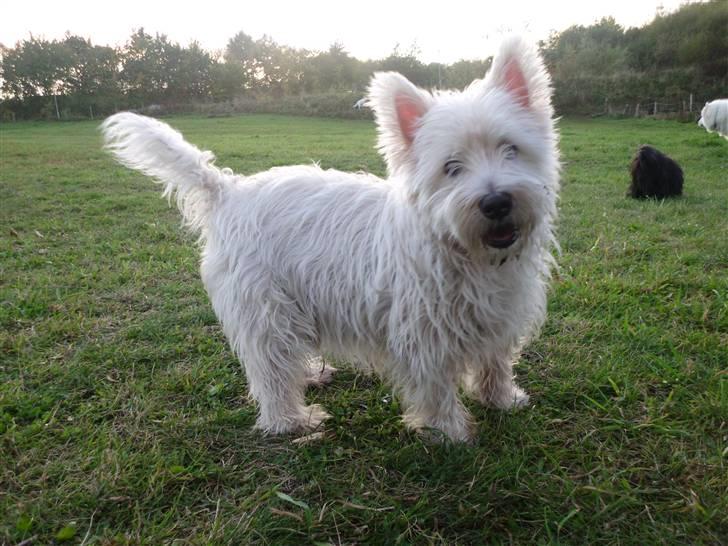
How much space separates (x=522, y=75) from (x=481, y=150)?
584mm

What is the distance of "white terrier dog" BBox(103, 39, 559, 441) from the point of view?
253 centimetres

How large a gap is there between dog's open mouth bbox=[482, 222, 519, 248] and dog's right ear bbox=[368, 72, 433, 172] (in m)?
0.63

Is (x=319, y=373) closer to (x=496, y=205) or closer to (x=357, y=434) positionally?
(x=357, y=434)

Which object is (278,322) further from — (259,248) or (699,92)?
(699,92)

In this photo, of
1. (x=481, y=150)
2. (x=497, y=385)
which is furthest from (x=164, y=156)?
(x=497, y=385)

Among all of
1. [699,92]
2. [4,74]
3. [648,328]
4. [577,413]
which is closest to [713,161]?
[648,328]

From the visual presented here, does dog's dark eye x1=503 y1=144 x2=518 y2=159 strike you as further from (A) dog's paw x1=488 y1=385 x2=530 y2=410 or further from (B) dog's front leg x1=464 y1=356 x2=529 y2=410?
(A) dog's paw x1=488 y1=385 x2=530 y2=410

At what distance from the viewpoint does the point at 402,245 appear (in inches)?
108

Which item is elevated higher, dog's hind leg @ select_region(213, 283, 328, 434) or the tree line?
the tree line

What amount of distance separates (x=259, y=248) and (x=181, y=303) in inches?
78.3

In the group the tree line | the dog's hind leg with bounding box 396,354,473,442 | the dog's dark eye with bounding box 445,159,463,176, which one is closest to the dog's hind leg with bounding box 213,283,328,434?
the dog's hind leg with bounding box 396,354,473,442

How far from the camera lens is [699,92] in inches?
1175

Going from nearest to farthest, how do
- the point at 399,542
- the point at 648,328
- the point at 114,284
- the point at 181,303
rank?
the point at 399,542, the point at 648,328, the point at 181,303, the point at 114,284

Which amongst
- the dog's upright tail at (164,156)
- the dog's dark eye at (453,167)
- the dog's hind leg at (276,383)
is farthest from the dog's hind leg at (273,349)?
the dog's dark eye at (453,167)
